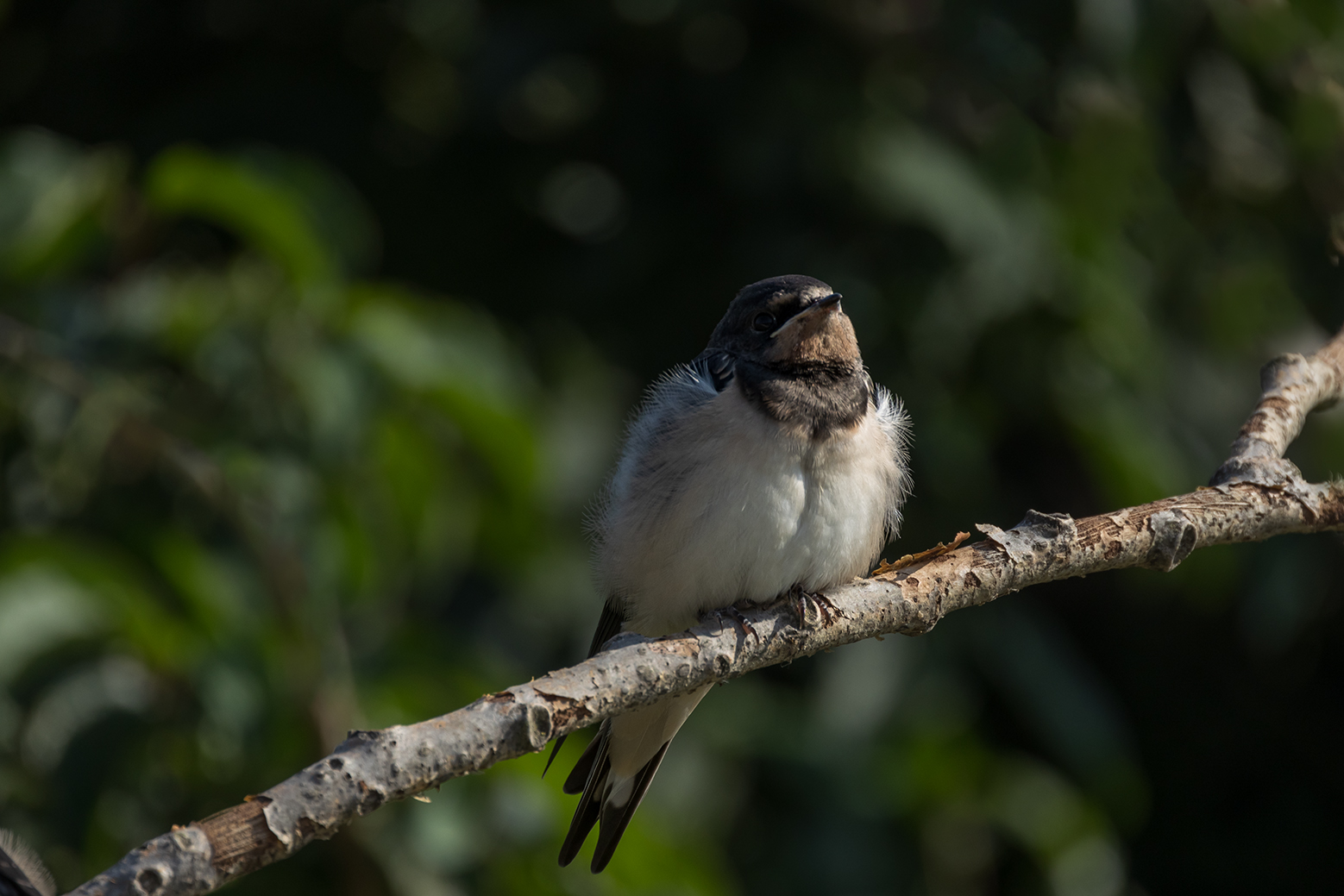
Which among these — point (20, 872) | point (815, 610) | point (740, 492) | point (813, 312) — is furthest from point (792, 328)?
point (20, 872)

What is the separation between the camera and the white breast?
2.90 meters

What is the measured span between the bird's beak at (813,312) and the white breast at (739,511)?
0.22 meters

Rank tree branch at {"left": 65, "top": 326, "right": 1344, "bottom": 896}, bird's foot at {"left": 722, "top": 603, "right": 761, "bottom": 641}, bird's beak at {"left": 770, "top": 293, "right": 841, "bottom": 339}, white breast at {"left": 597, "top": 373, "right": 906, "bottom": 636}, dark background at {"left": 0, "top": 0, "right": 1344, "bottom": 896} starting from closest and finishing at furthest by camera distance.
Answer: tree branch at {"left": 65, "top": 326, "right": 1344, "bottom": 896} → bird's foot at {"left": 722, "top": 603, "right": 761, "bottom": 641} → white breast at {"left": 597, "top": 373, "right": 906, "bottom": 636} → bird's beak at {"left": 770, "top": 293, "right": 841, "bottom": 339} → dark background at {"left": 0, "top": 0, "right": 1344, "bottom": 896}

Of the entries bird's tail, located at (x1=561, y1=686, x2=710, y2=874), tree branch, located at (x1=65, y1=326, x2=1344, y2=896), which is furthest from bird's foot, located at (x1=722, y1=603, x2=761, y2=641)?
bird's tail, located at (x1=561, y1=686, x2=710, y2=874)

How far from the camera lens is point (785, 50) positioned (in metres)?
4.85

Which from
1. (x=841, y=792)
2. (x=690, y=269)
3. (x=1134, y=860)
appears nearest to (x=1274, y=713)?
(x=1134, y=860)

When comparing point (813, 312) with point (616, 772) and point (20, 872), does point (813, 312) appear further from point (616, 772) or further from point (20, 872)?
point (20, 872)

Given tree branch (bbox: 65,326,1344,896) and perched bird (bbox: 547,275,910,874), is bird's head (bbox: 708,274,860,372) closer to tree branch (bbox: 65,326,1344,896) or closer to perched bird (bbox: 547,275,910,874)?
perched bird (bbox: 547,275,910,874)

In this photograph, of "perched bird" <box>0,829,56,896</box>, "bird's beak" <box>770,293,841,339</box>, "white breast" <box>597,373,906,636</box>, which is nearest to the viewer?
"perched bird" <box>0,829,56,896</box>

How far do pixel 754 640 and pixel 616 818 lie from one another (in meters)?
1.06

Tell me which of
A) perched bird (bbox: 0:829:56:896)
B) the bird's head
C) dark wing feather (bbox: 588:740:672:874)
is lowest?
perched bird (bbox: 0:829:56:896)

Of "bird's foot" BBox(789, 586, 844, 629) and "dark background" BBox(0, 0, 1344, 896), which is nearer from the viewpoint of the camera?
"bird's foot" BBox(789, 586, 844, 629)

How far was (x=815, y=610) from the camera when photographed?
2488 millimetres

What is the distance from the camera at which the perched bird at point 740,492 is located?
115 inches
